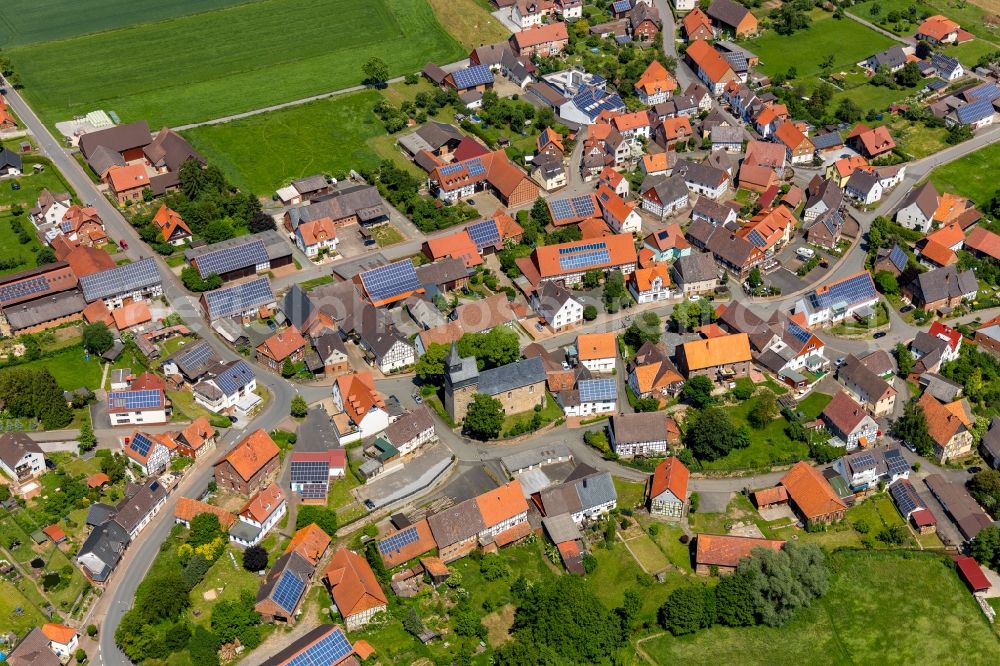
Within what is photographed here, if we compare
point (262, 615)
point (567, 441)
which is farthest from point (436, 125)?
point (262, 615)

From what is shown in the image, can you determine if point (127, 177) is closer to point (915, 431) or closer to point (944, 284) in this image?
point (915, 431)

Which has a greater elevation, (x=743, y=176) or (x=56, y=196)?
(x=56, y=196)

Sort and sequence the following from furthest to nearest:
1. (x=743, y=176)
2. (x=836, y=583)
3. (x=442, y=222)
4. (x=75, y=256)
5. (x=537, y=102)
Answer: (x=537, y=102)
(x=743, y=176)
(x=442, y=222)
(x=75, y=256)
(x=836, y=583)

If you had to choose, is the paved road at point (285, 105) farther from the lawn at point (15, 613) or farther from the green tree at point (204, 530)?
the lawn at point (15, 613)

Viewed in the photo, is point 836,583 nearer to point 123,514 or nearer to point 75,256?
point 123,514

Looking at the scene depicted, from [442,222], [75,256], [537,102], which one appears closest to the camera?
[75,256]

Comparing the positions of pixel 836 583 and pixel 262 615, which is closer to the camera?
pixel 262 615

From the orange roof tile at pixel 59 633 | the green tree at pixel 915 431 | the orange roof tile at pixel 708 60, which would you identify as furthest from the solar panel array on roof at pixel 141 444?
the orange roof tile at pixel 708 60
